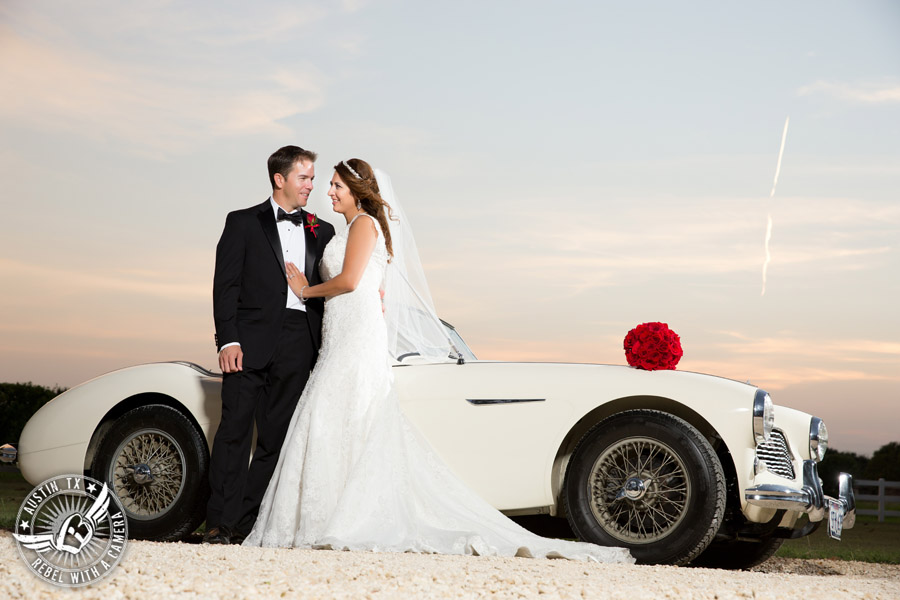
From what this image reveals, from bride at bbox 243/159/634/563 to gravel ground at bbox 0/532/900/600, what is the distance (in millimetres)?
408

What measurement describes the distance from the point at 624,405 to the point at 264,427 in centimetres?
249

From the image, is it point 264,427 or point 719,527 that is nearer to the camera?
point 719,527

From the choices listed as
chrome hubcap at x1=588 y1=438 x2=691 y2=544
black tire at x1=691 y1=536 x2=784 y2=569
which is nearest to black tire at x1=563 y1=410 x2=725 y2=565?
chrome hubcap at x1=588 y1=438 x2=691 y2=544

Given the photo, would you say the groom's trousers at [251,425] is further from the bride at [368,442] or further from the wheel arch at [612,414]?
the wheel arch at [612,414]

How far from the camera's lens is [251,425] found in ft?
19.3

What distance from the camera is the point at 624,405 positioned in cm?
554

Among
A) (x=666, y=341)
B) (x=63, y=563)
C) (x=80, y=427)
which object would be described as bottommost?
(x=63, y=563)

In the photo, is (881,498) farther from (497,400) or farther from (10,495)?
(10,495)

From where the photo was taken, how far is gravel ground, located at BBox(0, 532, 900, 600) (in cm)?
357

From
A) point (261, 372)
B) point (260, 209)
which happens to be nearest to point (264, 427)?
point (261, 372)

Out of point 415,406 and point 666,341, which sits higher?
point 666,341

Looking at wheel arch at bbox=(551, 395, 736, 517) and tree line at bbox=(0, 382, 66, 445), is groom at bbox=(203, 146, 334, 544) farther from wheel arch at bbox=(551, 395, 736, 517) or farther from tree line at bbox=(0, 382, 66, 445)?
tree line at bbox=(0, 382, 66, 445)

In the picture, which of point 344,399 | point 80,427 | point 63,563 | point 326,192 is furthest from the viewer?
point 80,427

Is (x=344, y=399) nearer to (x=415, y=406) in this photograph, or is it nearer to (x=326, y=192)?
(x=415, y=406)
